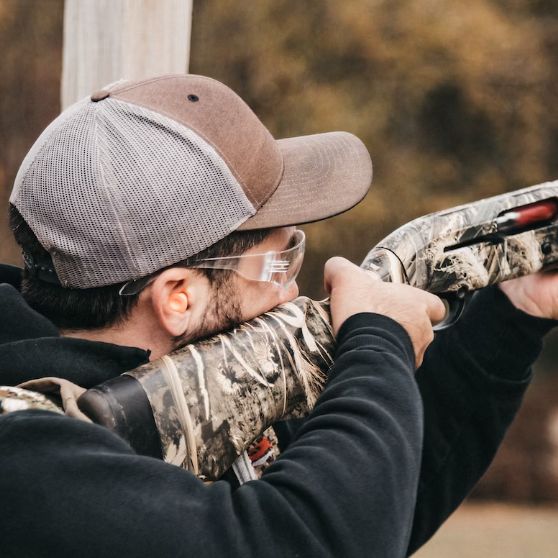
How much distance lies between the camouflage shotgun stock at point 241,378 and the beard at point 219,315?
51mm

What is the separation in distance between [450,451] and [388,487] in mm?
873

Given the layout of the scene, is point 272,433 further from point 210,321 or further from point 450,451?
point 450,451

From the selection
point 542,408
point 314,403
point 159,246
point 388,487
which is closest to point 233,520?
point 388,487

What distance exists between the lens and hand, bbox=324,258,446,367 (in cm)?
196

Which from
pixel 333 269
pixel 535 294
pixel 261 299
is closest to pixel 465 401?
pixel 535 294

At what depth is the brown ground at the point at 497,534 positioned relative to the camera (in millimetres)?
5902

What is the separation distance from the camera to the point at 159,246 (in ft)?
5.98

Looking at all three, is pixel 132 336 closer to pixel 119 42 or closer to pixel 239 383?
pixel 239 383

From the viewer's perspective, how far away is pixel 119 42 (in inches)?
93.6

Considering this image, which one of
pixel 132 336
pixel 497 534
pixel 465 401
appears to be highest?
pixel 132 336

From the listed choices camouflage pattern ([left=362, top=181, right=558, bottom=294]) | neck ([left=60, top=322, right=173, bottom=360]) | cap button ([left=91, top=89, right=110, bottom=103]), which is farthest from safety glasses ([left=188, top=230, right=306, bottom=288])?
cap button ([left=91, top=89, right=110, bottom=103])

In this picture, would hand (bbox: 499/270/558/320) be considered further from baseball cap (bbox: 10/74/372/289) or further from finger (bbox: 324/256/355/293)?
baseball cap (bbox: 10/74/372/289)

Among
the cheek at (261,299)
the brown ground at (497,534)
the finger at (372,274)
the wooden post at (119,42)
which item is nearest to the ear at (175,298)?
the cheek at (261,299)

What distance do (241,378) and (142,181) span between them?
0.41 m
